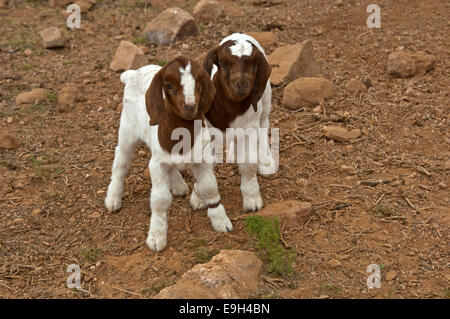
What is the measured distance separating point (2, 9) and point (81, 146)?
5.36m

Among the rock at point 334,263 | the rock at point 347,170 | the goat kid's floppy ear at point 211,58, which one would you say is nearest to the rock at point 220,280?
the rock at point 334,263

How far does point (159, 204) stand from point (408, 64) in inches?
173

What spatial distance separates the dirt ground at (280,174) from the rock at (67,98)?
0.33 feet

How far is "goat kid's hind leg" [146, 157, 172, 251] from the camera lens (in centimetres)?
562

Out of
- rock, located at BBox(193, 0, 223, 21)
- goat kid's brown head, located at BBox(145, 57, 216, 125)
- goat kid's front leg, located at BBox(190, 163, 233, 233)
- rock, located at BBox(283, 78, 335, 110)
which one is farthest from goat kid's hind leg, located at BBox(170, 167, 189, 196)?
rock, located at BBox(193, 0, 223, 21)

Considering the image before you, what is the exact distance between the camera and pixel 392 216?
5.88 metres

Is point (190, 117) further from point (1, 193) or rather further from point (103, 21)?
point (103, 21)

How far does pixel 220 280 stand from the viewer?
4836 millimetres

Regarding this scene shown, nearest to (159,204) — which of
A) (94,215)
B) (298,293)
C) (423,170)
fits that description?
(94,215)

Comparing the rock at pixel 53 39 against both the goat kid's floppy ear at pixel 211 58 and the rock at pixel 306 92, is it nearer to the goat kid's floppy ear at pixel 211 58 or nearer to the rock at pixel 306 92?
the rock at pixel 306 92

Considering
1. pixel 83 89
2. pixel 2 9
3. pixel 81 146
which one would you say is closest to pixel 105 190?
pixel 81 146

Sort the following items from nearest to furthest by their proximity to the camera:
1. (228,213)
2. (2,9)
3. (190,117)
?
(190,117) < (228,213) < (2,9)

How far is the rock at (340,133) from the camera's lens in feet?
24.0

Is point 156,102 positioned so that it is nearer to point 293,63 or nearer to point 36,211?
point 36,211
